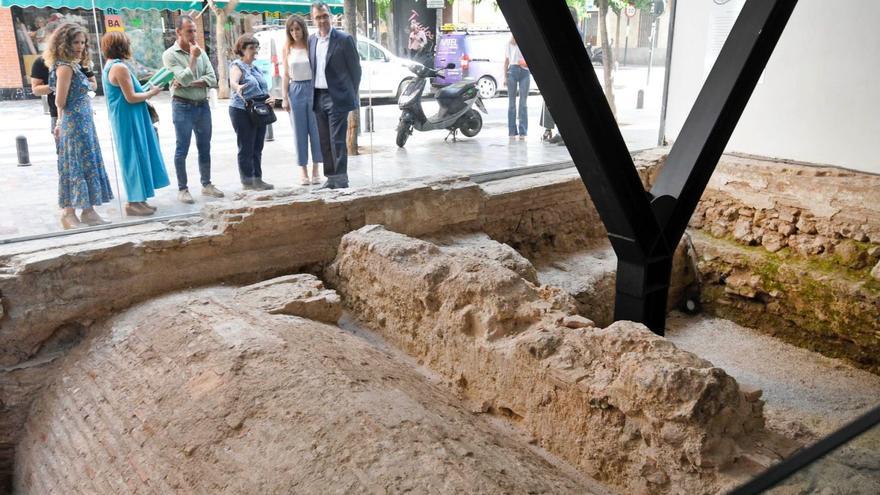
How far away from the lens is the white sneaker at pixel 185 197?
17.0ft

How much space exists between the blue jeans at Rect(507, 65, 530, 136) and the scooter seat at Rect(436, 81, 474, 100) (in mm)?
449

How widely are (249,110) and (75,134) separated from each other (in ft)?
4.20

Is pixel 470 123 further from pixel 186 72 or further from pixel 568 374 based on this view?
pixel 568 374

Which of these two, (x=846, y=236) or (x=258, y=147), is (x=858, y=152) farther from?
(x=258, y=147)

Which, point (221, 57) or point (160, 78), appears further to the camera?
point (221, 57)

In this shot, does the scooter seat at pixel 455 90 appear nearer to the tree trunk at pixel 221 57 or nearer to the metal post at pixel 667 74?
the tree trunk at pixel 221 57

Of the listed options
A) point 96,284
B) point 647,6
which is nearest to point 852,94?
point 647,6

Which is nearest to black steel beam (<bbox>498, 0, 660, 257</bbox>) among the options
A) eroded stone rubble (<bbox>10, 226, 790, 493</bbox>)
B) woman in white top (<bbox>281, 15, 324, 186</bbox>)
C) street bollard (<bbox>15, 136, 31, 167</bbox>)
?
eroded stone rubble (<bbox>10, 226, 790, 493</bbox>)

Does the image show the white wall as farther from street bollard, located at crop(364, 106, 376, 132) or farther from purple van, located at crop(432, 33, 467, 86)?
street bollard, located at crop(364, 106, 376, 132)

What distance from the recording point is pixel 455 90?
694cm

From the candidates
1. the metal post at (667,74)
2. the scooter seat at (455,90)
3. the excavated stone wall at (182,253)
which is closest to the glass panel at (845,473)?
the excavated stone wall at (182,253)

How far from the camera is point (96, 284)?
388 centimetres

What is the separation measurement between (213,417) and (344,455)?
0.69 meters

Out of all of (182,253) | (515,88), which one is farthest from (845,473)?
(515,88)
